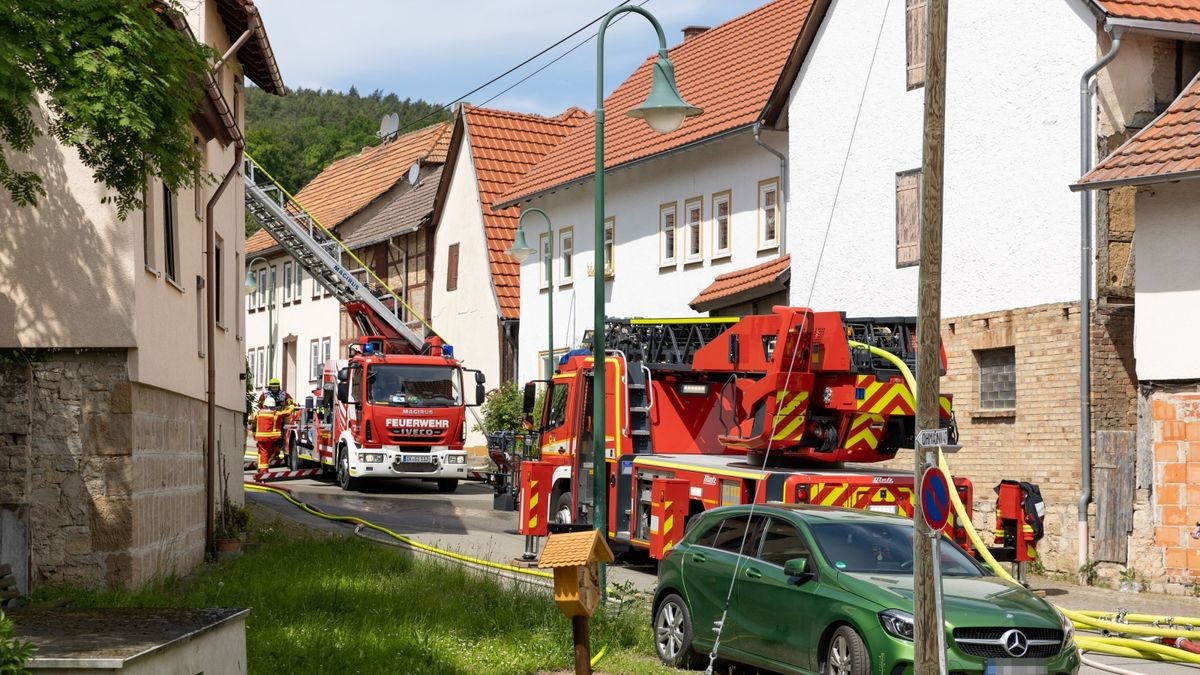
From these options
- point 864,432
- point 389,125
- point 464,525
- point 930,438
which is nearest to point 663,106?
point 864,432

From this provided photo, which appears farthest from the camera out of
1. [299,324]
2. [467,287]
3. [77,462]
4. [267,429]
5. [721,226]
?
[299,324]

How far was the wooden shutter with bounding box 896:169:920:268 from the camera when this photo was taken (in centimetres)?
2550

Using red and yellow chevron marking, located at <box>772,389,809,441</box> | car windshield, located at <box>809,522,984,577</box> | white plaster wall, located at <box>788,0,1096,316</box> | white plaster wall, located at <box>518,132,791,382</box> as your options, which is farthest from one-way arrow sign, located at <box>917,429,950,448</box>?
white plaster wall, located at <box>518,132,791,382</box>

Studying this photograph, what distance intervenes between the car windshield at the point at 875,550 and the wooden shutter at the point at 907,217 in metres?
12.9

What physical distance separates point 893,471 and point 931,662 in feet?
27.1

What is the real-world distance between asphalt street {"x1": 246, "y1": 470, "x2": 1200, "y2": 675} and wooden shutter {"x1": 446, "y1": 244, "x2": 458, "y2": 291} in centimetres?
1124

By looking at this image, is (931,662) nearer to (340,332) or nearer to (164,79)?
(164,79)

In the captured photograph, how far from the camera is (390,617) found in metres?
14.7

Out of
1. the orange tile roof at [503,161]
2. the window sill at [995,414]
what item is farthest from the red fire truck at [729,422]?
the orange tile roof at [503,161]

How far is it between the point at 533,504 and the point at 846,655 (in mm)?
10843

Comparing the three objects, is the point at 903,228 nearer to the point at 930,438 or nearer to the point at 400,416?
the point at 400,416

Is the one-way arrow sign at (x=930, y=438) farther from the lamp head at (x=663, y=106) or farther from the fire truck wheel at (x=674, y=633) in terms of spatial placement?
the lamp head at (x=663, y=106)

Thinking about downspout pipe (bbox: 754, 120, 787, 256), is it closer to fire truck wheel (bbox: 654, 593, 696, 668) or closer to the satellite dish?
fire truck wheel (bbox: 654, 593, 696, 668)

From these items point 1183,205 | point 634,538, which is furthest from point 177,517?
point 1183,205
